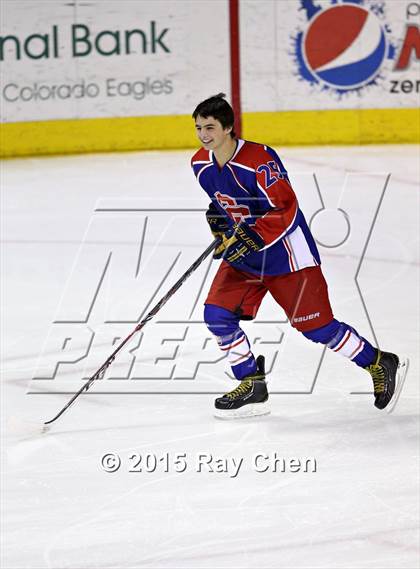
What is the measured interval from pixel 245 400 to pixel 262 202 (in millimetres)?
661

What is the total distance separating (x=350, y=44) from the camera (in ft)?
28.7

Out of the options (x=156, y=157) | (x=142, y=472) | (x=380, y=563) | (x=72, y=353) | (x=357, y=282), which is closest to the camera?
(x=380, y=563)

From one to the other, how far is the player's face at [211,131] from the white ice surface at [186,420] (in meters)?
0.87

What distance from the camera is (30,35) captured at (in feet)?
28.9

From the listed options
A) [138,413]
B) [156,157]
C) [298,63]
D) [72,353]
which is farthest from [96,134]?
[138,413]

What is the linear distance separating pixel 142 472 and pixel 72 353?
4.07ft

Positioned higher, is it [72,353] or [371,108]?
[72,353]

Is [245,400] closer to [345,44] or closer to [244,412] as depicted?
[244,412]

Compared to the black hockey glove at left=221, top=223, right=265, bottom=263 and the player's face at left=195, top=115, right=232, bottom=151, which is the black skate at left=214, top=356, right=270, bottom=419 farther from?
the player's face at left=195, top=115, right=232, bottom=151

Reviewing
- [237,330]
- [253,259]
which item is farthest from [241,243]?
[237,330]

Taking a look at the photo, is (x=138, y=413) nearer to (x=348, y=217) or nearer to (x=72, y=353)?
(x=72, y=353)

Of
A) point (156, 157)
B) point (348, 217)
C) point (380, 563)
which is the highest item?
point (380, 563)

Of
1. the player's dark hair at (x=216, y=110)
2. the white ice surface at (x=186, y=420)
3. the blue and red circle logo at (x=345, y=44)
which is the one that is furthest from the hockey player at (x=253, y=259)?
the blue and red circle logo at (x=345, y=44)

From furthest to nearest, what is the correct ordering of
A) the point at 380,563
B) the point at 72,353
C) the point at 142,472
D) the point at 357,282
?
the point at 357,282
the point at 72,353
the point at 142,472
the point at 380,563
